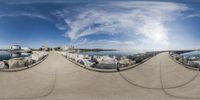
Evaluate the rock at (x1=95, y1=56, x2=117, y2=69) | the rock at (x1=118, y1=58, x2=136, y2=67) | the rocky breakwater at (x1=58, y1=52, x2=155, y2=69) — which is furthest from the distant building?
the rock at (x1=118, y1=58, x2=136, y2=67)

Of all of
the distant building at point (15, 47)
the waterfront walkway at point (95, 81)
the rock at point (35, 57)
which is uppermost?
the distant building at point (15, 47)

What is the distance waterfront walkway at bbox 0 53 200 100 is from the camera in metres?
3.81

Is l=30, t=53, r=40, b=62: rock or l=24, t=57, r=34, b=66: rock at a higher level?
l=30, t=53, r=40, b=62: rock

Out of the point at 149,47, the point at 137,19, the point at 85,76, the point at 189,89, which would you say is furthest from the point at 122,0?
the point at 189,89

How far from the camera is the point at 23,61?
3.81 m

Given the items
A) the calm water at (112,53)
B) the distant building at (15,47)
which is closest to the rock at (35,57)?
the distant building at (15,47)

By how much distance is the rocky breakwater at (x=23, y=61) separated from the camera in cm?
379

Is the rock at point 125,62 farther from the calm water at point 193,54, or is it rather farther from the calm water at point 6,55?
the calm water at point 6,55

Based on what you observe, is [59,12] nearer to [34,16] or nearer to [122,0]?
[34,16]

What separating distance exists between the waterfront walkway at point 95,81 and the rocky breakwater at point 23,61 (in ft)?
0.16

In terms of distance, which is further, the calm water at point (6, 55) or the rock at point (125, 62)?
the rock at point (125, 62)

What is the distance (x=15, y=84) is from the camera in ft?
12.8

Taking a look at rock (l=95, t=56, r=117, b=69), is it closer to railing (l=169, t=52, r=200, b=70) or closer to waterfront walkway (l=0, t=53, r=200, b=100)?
waterfront walkway (l=0, t=53, r=200, b=100)

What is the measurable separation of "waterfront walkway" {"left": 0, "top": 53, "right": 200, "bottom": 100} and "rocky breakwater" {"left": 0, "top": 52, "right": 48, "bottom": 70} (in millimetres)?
49
